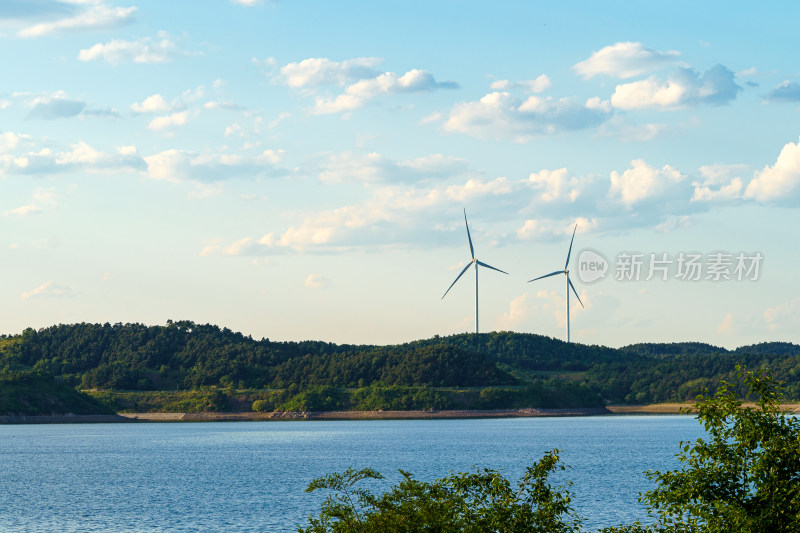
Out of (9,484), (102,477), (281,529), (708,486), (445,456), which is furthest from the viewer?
(445,456)

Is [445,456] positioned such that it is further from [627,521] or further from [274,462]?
[627,521]

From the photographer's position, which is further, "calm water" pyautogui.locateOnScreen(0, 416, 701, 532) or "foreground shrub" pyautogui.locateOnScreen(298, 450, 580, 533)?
"calm water" pyautogui.locateOnScreen(0, 416, 701, 532)

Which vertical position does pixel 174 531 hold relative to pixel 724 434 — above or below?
below

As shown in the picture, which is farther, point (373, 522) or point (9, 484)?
point (9, 484)

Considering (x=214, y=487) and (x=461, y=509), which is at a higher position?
(x=461, y=509)

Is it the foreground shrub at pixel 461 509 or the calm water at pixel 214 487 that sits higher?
the foreground shrub at pixel 461 509

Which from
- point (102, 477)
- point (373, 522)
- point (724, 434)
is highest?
point (724, 434)

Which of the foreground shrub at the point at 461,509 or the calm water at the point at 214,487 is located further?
the calm water at the point at 214,487

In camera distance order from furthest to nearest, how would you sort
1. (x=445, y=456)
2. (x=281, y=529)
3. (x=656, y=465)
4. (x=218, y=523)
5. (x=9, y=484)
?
(x=445, y=456)
(x=656, y=465)
(x=9, y=484)
(x=218, y=523)
(x=281, y=529)

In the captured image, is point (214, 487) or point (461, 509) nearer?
point (461, 509)

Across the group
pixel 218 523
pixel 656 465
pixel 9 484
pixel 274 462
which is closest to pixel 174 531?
pixel 218 523

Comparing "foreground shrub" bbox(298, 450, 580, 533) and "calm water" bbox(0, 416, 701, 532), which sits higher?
"foreground shrub" bbox(298, 450, 580, 533)

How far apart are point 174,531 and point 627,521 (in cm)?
4291

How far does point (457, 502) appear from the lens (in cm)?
3209
